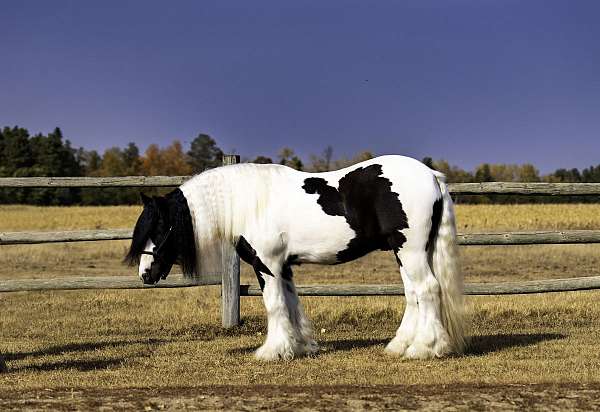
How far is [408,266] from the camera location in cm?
715

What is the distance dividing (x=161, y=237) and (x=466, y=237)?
360 centimetres

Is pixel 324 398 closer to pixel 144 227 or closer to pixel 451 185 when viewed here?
pixel 144 227

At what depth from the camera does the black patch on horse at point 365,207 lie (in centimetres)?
711

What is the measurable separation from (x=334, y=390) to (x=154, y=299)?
25.5ft

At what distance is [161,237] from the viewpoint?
7.52 meters

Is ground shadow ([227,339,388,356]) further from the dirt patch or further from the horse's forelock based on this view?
the dirt patch

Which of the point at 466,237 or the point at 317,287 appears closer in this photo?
the point at 466,237

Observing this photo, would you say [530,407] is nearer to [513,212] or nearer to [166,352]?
[166,352]

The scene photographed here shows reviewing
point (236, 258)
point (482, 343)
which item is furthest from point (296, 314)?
point (236, 258)

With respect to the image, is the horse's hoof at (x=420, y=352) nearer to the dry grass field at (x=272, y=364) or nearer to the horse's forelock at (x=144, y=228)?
the dry grass field at (x=272, y=364)

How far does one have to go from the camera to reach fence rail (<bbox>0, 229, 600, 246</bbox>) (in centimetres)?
930

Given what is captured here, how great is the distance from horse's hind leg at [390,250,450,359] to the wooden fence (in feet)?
7.15

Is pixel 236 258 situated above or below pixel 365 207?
below

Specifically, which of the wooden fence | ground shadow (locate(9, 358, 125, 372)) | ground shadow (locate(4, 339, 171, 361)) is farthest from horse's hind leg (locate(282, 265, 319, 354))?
ground shadow (locate(4, 339, 171, 361))
